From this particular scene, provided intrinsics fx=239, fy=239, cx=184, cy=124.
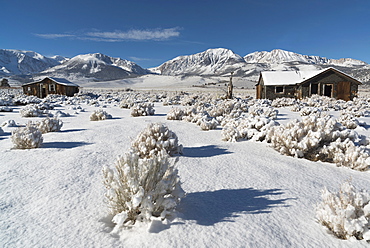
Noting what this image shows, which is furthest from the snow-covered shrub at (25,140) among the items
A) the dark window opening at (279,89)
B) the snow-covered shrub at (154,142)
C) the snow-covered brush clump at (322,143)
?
the dark window opening at (279,89)

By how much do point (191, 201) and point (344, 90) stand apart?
93.1 ft

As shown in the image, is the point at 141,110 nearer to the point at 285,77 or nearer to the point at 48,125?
the point at 48,125

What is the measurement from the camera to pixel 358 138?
4859 mm

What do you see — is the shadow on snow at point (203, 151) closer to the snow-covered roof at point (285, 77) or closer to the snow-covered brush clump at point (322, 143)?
the snow-covered brush clump at point (322, 143)

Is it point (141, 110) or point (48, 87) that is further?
point (48, 87)

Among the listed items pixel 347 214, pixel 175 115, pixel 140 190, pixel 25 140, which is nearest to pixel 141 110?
pixel 175 115

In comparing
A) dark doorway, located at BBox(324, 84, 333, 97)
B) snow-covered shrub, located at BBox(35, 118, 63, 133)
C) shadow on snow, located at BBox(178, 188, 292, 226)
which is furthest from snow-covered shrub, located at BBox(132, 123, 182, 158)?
dark doorway, located at BBox(324, 84, 333, 97)

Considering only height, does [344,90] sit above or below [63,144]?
above

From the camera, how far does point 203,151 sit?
4922 millimetres

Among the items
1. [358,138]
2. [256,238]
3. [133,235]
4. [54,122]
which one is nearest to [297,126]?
[358,138]

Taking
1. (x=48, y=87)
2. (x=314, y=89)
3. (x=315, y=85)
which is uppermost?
(x=48, y=87)

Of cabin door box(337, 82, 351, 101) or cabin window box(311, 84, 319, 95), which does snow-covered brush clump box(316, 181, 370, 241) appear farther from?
cabin door box(337, 82, 351, 101)

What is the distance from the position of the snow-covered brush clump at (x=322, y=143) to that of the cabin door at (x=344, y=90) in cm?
2409

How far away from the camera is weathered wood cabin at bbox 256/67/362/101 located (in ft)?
82.3
